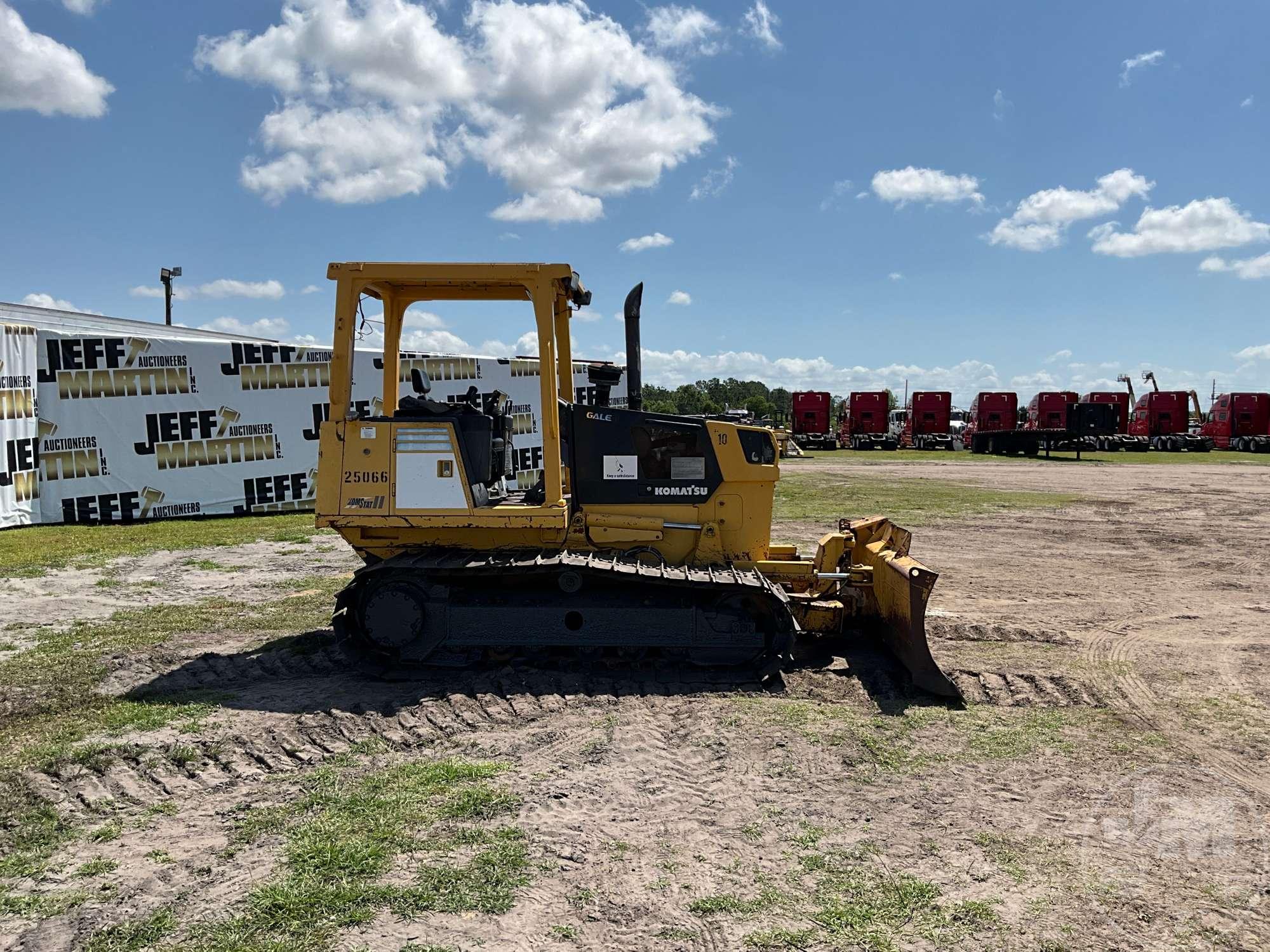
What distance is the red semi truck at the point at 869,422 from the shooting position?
4331 cm

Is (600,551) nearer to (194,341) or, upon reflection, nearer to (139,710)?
(139,710)

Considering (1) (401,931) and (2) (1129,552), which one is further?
(2) (1129,552)

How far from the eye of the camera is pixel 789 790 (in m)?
4.68

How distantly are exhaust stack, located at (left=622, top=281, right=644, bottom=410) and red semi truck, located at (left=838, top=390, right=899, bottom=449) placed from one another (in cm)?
3832

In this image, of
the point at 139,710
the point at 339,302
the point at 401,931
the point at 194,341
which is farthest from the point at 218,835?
the point at 194,341

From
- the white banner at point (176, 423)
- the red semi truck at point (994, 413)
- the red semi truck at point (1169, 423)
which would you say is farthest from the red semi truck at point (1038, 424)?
the white banner at point (176, 423)

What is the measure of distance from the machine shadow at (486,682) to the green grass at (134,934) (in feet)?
7.78

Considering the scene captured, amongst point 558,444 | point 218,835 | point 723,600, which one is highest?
point 558,444

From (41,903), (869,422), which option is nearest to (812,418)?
(869,422)

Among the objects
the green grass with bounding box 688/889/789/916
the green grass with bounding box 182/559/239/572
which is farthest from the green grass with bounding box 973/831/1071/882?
the green grass with bounding box 182/559/239/572

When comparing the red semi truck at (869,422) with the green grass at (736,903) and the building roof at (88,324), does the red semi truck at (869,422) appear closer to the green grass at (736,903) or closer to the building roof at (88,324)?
the building roof at (88,324)

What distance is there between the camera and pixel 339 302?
6496mm

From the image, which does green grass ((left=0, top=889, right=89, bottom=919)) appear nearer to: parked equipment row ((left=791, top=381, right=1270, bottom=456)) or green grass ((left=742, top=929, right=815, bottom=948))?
green grass ((left=742, top=929, right=815, bottom=948))

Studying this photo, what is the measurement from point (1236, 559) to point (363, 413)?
12.7 metres
